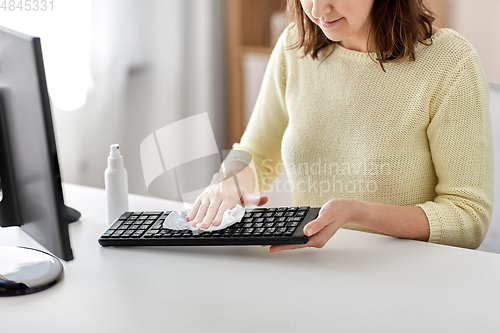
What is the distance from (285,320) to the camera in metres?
0.69

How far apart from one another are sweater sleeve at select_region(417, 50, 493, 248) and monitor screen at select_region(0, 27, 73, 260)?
2.25ft

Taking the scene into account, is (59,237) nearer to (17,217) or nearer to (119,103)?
(17,217)

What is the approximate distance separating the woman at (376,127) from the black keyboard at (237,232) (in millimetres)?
32

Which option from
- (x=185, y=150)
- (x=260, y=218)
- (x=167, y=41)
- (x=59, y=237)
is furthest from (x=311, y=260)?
(x=167, y=41)

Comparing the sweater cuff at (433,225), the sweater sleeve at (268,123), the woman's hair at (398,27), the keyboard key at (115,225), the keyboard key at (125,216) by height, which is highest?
the woman's hair at (398,27)

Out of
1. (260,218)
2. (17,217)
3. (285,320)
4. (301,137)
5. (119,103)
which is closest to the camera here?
(285,320)

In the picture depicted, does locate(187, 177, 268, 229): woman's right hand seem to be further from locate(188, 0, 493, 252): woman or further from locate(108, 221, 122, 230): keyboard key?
locate(108, 221, 122, 230): keyboard key

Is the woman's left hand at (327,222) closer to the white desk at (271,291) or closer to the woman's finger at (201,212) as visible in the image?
the white desk at (271,291)

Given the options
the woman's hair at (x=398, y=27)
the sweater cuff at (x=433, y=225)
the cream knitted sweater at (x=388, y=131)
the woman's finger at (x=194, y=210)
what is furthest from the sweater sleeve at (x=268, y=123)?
the sweater cuff at (x=433, y=225)

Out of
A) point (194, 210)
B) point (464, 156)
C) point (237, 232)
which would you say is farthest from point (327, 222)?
point (464, 156)

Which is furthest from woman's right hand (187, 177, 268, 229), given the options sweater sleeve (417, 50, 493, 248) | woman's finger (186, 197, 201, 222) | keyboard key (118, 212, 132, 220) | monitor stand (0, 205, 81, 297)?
sweater sleeve (417, 50, 493, 248)

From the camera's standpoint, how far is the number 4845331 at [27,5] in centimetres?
200

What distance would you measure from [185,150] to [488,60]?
136cm

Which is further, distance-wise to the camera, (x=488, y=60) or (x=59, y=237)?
(x=488, y=60)
